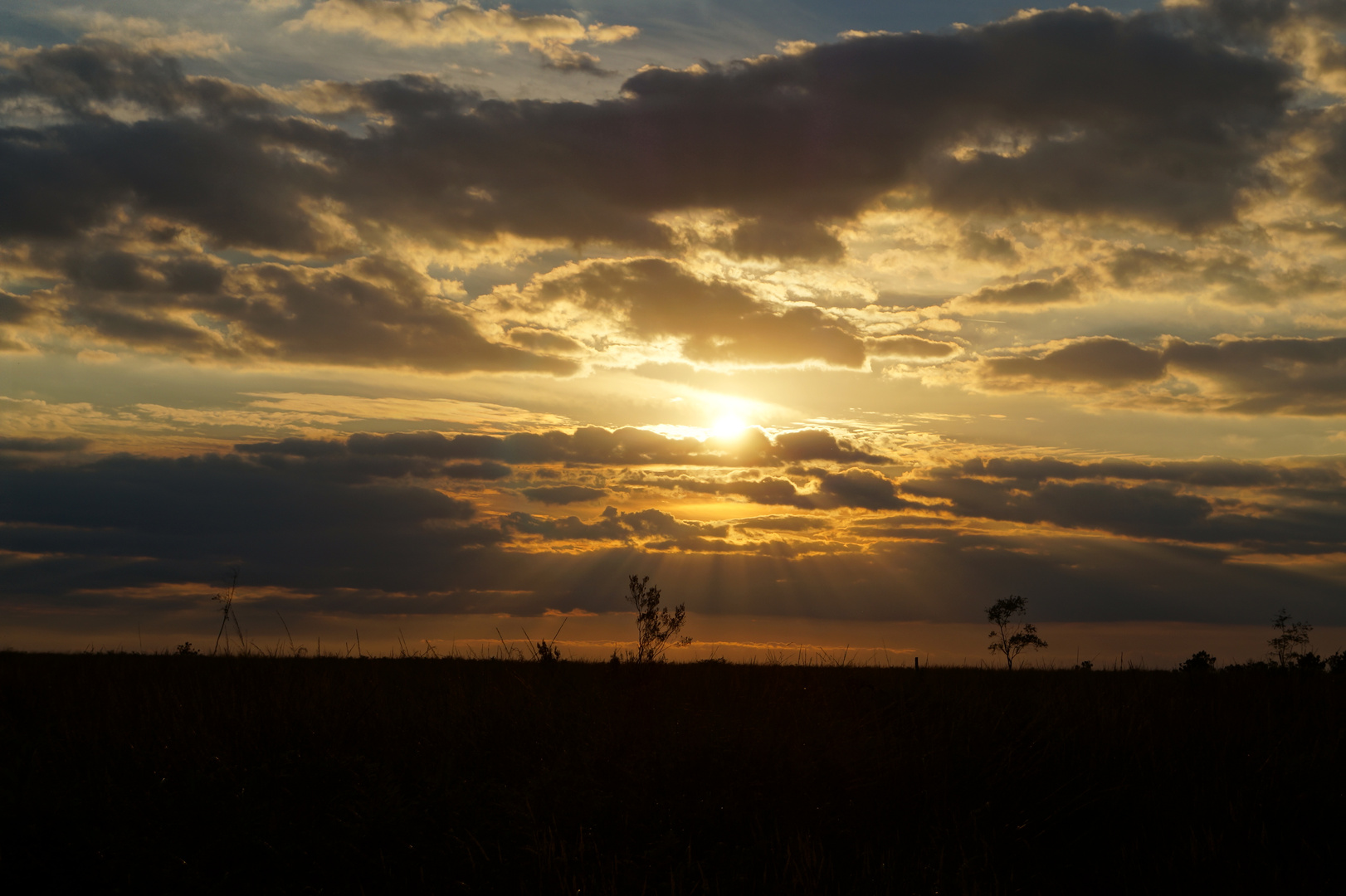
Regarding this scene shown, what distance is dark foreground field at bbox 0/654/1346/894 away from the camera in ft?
33.9

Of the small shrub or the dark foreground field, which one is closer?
the dark foreground field

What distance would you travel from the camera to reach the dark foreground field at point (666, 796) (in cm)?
1034

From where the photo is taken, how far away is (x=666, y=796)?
12.3 meters

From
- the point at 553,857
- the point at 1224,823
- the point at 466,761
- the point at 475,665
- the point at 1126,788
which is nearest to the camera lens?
the point at 553,857

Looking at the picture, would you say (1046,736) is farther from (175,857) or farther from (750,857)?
(175,857)

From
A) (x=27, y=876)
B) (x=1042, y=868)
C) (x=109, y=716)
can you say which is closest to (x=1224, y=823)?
(x=1042, y=868)

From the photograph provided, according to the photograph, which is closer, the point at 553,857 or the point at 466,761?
the point at 553,857

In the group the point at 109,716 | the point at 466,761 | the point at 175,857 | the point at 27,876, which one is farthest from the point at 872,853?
the point at 109,716

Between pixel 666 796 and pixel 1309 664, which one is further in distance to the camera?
pixel 1309 664

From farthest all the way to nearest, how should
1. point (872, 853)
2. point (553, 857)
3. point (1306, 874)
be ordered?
point (872, 853) < point (1306, 874) < point (553, 857)

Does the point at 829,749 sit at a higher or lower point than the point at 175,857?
higher

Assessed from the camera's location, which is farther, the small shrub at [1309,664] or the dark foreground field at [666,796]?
the small shrub at [1309,664]

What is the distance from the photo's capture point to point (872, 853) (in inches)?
444

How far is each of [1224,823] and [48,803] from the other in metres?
15.9
